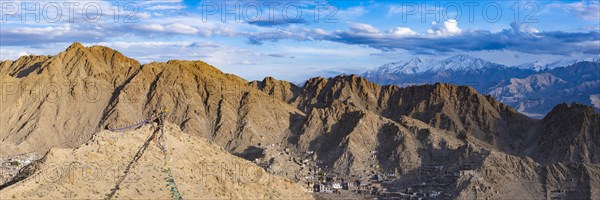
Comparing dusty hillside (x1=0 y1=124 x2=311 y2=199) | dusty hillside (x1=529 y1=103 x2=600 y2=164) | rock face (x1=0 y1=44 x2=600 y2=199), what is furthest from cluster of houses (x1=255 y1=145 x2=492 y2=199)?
dusty hillside (x1=0 y1=124 x2=311 y2=199)

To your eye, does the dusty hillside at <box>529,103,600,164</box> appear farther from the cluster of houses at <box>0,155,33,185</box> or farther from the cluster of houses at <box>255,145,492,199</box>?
the cluster of houses at <box>0,155,33,185</box>

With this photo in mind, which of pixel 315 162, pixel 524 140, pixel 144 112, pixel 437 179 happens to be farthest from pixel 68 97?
pixel 524 140

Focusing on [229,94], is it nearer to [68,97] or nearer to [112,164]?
[68,97]

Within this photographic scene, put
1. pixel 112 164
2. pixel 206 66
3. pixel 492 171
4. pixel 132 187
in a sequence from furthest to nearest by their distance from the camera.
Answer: pixel 206 66 < pixel 492 171 < pixel 112 164 < pixel 132 187

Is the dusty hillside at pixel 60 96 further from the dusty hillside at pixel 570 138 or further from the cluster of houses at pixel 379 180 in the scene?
the dusty hillside at pixel 570 138

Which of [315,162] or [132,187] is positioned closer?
[132,187]

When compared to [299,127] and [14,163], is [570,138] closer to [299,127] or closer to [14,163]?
[299,127]

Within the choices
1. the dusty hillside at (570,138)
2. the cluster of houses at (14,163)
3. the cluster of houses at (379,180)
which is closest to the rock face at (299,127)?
the dusty hillside at (570,138)
